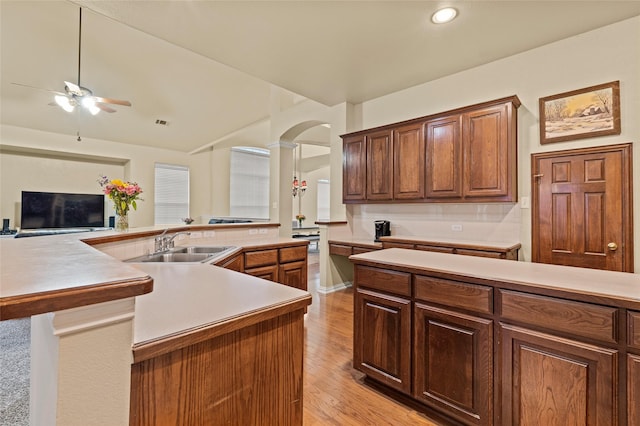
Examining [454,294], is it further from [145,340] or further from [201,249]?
[201,249]

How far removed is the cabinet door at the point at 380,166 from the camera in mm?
3834

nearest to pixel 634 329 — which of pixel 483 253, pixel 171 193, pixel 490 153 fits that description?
pixel 483 253

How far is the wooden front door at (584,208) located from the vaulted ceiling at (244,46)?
128 centimetres

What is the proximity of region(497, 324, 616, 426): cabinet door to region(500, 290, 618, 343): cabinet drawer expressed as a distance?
2.1 inches

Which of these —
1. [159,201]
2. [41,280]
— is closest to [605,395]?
[41,280]

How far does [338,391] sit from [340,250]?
7.51 feet

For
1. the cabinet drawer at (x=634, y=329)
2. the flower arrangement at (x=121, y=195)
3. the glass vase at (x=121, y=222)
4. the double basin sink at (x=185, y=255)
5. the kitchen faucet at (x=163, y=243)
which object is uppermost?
the flower arrangement at (x=121, y=195)

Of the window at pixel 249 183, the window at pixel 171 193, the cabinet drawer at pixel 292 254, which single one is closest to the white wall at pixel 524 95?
the cabinet drawer at pixel 292 254

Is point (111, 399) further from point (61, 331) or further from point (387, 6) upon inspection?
point (387, 6)

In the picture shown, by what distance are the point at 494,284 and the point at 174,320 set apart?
1461 millimetres

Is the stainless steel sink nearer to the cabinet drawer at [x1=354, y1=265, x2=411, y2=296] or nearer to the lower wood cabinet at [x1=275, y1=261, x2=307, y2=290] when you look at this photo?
the lower wood cabinet at [x1=275, y1=261, x2=307, y2=290]

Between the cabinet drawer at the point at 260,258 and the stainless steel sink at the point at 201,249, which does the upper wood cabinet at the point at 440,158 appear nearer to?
the cabinet drawer at the point at 260,258

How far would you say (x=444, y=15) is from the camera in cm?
250

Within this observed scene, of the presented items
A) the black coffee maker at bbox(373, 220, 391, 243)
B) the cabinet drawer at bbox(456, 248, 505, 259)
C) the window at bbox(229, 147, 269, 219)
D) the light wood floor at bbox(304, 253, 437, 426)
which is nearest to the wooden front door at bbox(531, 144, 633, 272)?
the cabinet drawer at bbox(456, 248, 505, 259)
